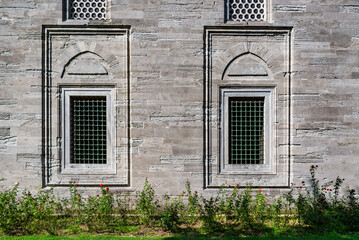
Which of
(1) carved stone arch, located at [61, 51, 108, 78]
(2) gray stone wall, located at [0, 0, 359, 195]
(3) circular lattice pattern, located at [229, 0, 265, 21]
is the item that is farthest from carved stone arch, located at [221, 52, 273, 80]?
(1) carved stone arch, located at [61, 51, 108, 78]

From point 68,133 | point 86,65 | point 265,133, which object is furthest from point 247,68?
point 68,133

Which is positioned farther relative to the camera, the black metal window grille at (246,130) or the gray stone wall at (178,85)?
the black metal window grille at (246,130)

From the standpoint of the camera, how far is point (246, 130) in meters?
6.59

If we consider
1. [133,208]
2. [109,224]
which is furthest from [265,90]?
[109,224]

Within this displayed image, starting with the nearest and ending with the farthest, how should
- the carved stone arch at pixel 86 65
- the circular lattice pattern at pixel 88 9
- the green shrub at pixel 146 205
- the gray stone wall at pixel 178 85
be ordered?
1. the green shrub at pixel 146 205
2. the gray stone wall at pixel 178 85
3. the carved stone arch at pixel 86 65
4. the circular lattice pattern at pixel 88 9

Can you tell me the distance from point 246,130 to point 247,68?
149 centimetres

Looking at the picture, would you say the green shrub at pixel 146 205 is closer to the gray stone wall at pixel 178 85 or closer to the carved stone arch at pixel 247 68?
the gray stone wall at pixel 178 85

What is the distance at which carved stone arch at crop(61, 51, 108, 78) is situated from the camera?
645 centimetres

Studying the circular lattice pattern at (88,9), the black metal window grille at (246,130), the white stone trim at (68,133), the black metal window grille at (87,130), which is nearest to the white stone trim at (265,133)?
the black metal window grille at (246,130)

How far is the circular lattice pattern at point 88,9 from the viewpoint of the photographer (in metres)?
6.59

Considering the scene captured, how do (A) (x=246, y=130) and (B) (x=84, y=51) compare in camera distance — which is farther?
(A) (x=246, y=130)

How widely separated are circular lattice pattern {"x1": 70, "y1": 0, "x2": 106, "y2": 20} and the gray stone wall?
1.01 ft

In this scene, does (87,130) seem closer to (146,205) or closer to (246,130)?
(146,205)

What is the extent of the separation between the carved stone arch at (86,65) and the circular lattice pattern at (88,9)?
94 cm
